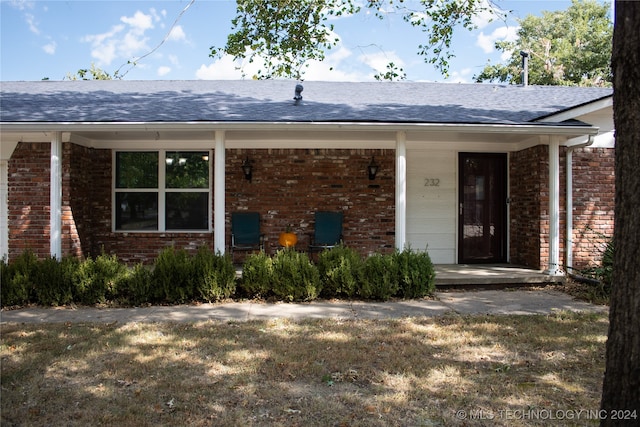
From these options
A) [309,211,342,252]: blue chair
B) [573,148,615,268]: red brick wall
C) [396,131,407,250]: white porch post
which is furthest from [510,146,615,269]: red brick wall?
[309,211,342,252]: blue chair

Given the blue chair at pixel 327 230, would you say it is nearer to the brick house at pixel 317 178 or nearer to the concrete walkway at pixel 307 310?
the brick house at pixel 317 178

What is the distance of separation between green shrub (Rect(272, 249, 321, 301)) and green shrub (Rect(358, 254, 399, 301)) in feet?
2.17

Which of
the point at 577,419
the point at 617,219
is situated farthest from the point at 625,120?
the point at 577,419

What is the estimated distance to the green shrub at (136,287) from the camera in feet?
21.3

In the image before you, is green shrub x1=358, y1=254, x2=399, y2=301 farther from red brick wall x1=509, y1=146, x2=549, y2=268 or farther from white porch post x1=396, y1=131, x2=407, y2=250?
red brick wall x1=509, y1=146, x2=549, y2=268

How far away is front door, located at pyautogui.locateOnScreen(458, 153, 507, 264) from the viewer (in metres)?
9.34

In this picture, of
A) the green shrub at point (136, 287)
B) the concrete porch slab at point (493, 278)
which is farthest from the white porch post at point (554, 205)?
the green shrub at point (136, 287)

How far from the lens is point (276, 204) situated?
9016 mm

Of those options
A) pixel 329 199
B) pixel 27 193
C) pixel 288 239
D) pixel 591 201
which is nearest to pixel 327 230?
pixel 329 199

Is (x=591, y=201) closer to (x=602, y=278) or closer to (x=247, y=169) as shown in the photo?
(x=602, y=278)

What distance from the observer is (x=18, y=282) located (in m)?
→ 6.36

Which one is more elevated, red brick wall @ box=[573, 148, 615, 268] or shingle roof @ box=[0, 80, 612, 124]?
shingle roof @ box=[0, 80, 612, 124]

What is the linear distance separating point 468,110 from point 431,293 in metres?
3.32

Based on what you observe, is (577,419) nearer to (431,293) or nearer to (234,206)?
(431,293)
